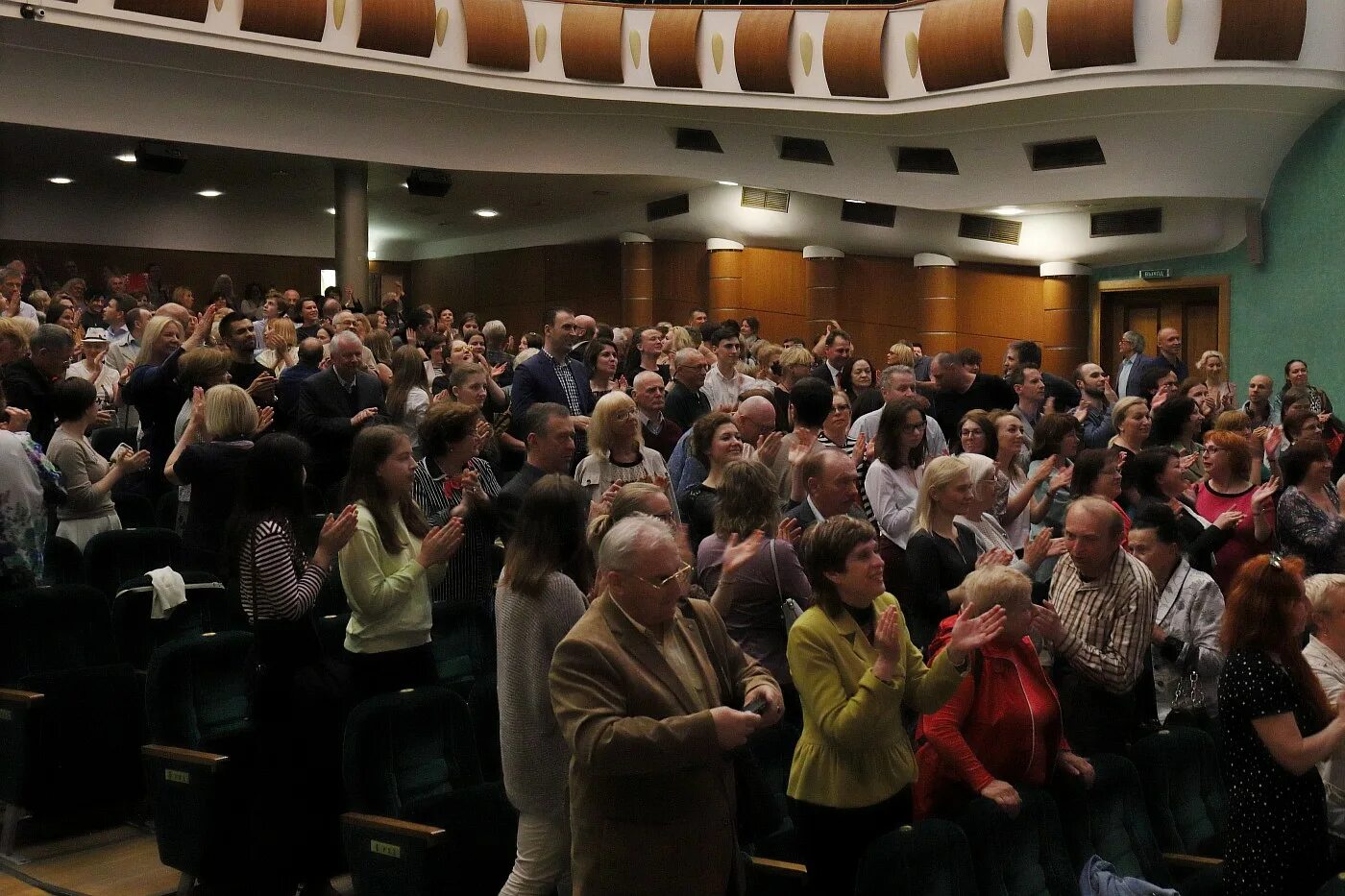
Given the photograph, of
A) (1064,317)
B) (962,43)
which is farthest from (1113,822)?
(1064,317)

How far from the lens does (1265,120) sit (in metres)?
9.80

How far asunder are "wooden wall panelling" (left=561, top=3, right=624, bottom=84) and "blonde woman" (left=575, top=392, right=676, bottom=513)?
769cm

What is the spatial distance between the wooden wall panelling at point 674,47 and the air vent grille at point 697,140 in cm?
73

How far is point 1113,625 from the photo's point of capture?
304cm

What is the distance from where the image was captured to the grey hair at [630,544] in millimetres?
2158

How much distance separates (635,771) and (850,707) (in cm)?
49

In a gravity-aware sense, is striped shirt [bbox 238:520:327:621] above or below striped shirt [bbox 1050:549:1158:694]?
above

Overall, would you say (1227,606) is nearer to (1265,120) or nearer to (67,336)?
(67,336)

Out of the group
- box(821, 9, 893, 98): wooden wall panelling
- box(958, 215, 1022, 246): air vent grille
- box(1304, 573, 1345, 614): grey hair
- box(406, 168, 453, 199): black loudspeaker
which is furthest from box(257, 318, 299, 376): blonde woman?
box(958, 215, 1022, 246): air vent grille

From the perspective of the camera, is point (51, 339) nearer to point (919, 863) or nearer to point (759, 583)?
point (759, 583)

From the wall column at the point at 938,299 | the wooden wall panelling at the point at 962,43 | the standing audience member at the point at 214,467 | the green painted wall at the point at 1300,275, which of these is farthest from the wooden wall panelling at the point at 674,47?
the standing audience member at the point at 214,467

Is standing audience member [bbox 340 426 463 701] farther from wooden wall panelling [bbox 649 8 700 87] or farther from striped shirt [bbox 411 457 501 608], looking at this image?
wooden wall panelling [bbox 649 8 700 87]

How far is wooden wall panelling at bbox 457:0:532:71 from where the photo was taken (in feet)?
35.2

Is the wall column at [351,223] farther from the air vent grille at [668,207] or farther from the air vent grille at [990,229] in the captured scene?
the air vent grille at [990,229]
